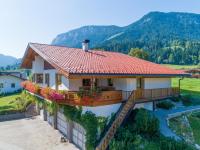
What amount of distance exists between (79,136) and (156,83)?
10.3 meters

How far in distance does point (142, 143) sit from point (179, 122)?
786 centimetres

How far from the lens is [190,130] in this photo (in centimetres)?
2247

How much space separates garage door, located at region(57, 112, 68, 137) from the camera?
2484 centimetres

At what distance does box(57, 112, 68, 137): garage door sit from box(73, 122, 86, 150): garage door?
220 cm

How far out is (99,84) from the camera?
24.4 metres

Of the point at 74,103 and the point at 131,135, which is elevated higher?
the point at 74,103

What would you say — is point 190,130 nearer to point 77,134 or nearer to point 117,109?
point 117,109

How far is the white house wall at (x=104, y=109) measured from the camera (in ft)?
63.6

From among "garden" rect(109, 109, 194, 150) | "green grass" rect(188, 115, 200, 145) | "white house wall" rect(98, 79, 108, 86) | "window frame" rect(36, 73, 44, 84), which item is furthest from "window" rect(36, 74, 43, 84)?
"green grass" rect(188, 115, 200, 145)

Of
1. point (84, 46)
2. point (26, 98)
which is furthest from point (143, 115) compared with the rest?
point (26, 98)

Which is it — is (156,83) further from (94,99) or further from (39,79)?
(39,79)

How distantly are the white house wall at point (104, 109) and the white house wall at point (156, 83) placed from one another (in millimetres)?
5679

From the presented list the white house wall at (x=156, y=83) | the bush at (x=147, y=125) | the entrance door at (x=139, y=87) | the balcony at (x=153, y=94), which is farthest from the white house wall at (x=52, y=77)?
the bush at (x=147, y=125)

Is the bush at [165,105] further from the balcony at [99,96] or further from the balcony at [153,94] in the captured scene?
the balcony at [99,96]
